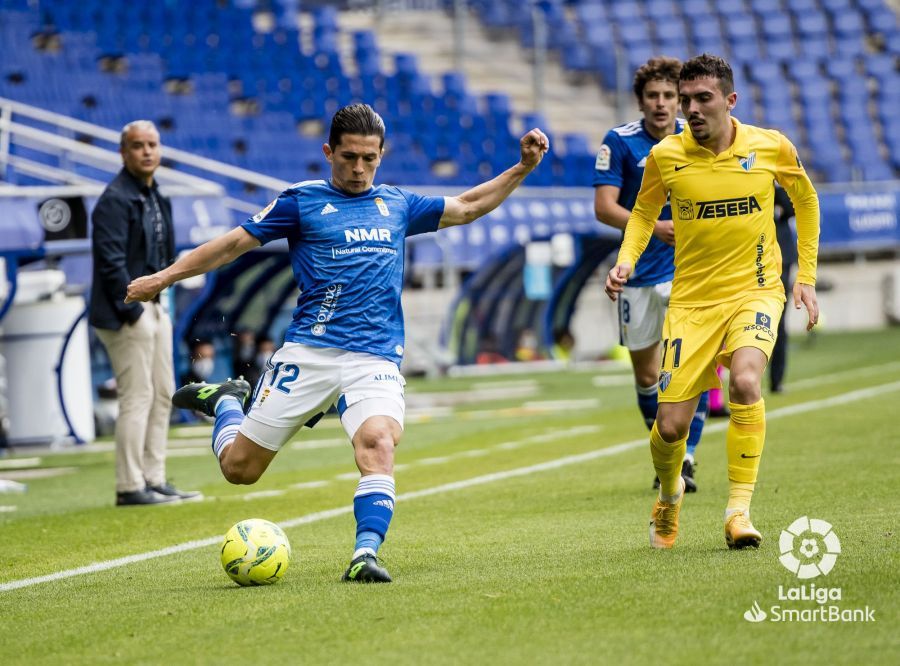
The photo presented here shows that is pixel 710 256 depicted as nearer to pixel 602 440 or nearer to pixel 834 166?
pixel 602 440

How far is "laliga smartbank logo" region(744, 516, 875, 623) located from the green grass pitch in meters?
0.05

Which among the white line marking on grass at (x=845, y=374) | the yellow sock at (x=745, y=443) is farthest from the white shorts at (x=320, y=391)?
the white line marking on grass at (x=845, y=374)

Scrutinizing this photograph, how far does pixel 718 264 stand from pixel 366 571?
2.14 meters

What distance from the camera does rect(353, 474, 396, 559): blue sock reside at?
5.91m

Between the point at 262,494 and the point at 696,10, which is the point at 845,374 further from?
the point at 696,10

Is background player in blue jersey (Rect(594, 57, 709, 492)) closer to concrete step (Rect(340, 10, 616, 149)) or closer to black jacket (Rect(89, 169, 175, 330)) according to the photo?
black jacket (Rect(89, 169, 175, 330))

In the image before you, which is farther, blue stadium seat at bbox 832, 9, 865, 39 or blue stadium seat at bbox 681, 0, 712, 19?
blue stadium seat at bbox 832, 9, 865, 39

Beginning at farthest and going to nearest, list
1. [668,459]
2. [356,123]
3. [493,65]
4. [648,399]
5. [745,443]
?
[493,65] < [648,399] < [668,459] < [745,443] < [356,123]

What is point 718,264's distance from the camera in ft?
21.8

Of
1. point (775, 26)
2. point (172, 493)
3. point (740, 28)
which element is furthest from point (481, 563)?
point (775, 26)

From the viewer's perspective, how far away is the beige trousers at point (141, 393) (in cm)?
968

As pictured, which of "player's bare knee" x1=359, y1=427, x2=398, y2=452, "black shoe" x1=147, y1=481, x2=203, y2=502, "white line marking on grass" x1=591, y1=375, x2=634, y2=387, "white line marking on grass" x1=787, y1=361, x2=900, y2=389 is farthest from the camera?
"white line marking on grass" x1=591, y1=375, x2=634, y2=387

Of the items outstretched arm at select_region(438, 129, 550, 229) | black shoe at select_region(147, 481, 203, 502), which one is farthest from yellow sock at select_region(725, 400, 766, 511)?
black shoe at select_region(147, 481, 203, 502)

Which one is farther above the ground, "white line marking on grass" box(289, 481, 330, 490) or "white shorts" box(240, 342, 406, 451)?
"white shorts" box(240, 342, 406, 451)
